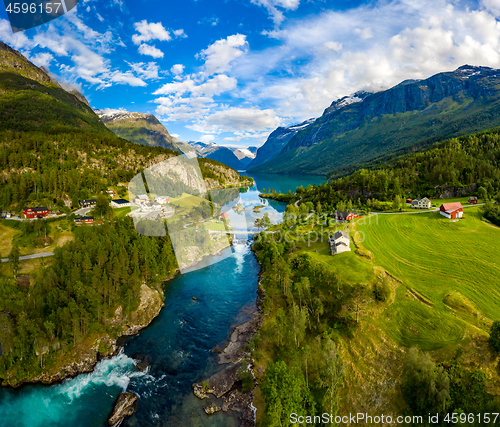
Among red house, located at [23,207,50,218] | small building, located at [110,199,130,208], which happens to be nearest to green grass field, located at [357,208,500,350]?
small building, located at [110,199,130,208]

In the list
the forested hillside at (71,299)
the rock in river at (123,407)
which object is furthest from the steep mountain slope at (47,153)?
the rock in river at (123,407)

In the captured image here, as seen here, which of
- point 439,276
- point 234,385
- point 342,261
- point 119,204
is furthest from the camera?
point 119,204

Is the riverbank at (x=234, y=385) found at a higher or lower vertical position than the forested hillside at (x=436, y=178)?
lower

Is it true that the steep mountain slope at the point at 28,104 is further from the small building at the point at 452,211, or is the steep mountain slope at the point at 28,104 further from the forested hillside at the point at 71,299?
the small building at the point at 452,211

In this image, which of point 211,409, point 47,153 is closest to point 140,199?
point 47,153

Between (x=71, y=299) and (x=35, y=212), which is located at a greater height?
(x=35, y=212)

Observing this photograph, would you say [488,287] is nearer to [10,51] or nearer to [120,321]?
[120,321]

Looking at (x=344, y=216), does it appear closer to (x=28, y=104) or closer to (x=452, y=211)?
(x=452, y=211)
